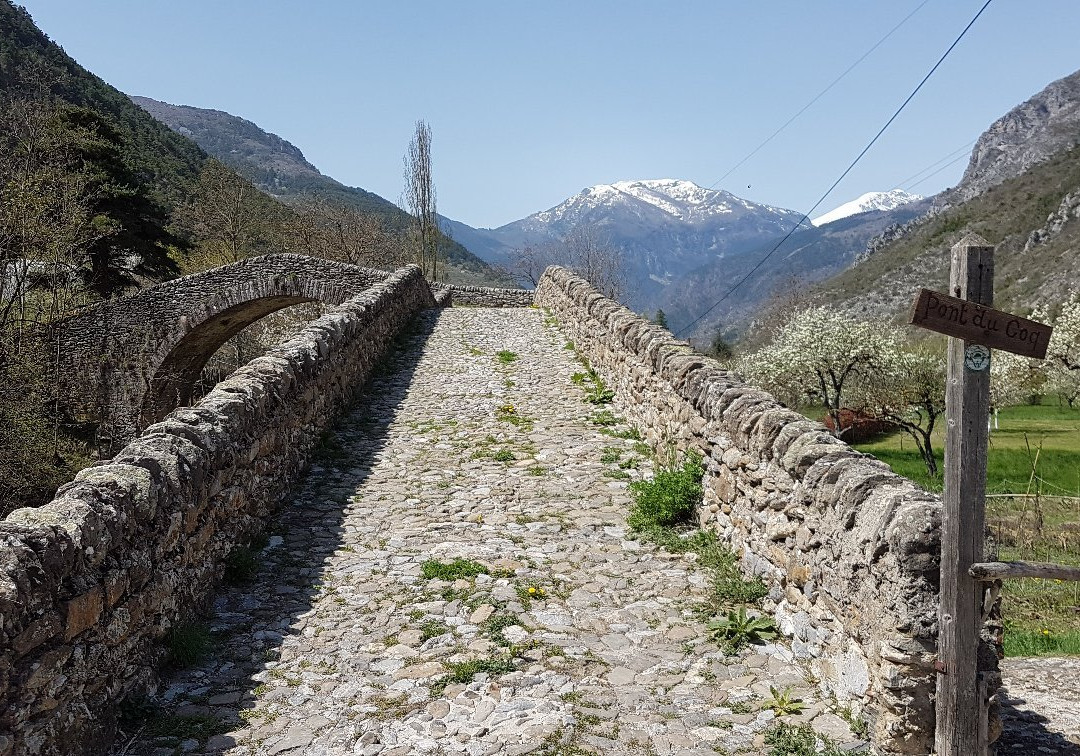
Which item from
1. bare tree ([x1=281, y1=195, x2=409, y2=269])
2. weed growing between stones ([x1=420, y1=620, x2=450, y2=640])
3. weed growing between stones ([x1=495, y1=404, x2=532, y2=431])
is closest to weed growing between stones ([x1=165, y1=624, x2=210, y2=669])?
weed growing between stones ([x1=420, y1=620, x2=450, y2=640])

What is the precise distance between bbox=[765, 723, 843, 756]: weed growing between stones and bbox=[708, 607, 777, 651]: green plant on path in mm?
817

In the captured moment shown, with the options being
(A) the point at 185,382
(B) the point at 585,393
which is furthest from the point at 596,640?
(A) the point at 185,382

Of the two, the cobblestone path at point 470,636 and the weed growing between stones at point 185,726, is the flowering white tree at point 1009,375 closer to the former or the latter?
the cobblestone path at point 470,636

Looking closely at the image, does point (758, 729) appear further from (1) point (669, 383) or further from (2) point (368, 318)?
(2) point (368, 318)

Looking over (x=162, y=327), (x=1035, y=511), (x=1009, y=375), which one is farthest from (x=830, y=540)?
(x=1009, y=375)

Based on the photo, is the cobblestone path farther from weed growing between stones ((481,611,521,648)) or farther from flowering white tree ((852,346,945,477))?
flowering white tree ((852,346,945,477))

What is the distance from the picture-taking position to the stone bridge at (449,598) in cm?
328

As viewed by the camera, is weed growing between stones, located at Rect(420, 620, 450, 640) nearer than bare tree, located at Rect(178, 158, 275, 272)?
Yes

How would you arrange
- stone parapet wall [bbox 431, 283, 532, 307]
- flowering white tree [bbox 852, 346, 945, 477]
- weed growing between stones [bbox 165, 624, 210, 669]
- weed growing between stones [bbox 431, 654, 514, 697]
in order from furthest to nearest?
stone parapet wall [bbox 431, 283, 532, 307] < flowering white tree [bbox 852, 346, 945, 477] < weed growing between stones [bbox 165, 624, 210, 669] < weed growing between stones [bbox 431, 654, 514, 697]

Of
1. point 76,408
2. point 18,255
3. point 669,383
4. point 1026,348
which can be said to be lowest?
point 76,408

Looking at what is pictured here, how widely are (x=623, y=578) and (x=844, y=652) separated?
6.14 ft

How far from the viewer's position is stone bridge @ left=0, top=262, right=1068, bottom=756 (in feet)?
10.8

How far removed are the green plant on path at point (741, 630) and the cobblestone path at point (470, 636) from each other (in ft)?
0.32

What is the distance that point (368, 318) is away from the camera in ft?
40.4
